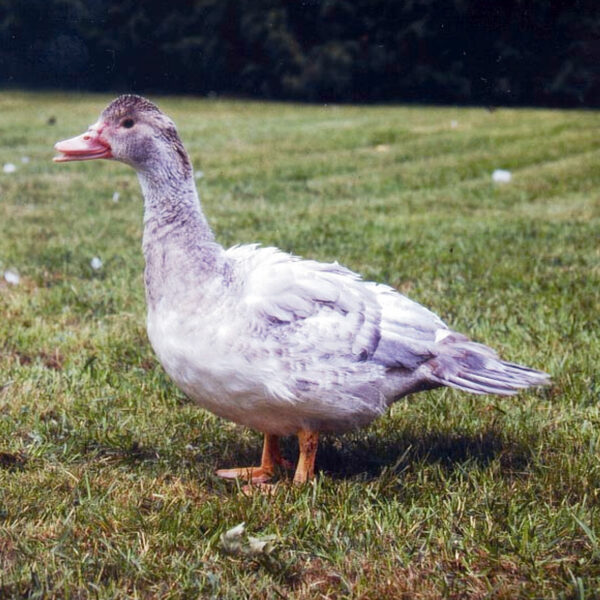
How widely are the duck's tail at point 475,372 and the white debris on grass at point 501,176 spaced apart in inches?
265

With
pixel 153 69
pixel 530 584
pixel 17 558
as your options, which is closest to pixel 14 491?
pixel 17 558

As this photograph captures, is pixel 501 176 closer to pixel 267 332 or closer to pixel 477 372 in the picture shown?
pixel 477 372

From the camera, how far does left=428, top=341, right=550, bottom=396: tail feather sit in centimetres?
278

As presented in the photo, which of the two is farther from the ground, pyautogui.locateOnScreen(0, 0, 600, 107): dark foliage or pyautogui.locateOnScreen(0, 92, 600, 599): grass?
pyautogui.locateOnScreen(0, 0, 600, 107): dark foliage

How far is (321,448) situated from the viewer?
124 inches

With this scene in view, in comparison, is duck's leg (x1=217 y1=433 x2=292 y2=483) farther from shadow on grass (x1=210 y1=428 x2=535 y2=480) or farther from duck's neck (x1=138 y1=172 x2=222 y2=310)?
duck's neck (x1=138 y1=172 x2=222 y2=310)

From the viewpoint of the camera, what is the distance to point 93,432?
123 inches

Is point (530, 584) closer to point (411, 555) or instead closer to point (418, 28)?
point (411, 555)

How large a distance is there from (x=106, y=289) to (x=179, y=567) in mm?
2974

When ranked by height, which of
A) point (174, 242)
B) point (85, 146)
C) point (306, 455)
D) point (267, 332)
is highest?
point (85, 146)

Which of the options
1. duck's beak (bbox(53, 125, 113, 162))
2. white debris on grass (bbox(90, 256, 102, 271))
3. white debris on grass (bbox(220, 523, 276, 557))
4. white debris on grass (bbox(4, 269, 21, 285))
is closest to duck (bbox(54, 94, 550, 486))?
duck's beak (bbox(53, 125, 113, 162))

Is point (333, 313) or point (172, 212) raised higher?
point (172, 212)

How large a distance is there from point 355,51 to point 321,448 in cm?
1744

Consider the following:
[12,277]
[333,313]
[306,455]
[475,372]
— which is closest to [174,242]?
[333,313]
